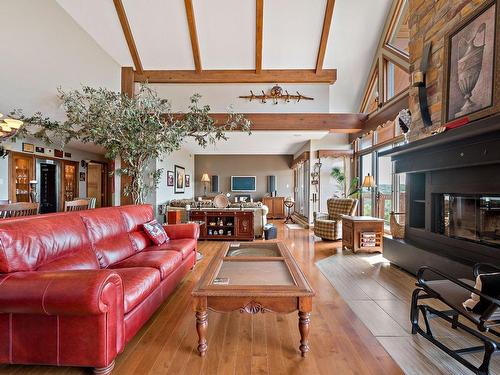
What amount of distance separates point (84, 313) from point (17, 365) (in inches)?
31.6

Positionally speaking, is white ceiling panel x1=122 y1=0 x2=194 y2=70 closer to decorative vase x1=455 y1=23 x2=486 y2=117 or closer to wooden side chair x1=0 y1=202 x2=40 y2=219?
wooden side chair x1=0 y1=202 x2=40 y2=219

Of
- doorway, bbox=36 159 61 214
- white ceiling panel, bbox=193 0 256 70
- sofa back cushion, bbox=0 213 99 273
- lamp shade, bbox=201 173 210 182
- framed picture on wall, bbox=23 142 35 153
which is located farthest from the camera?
lamp shade, bbox=201 173 210 182

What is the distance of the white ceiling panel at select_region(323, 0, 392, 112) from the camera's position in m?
5.08

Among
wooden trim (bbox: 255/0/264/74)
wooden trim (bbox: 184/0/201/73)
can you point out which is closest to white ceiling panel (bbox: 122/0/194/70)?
wooden trim (bbox: 184/0/201/73)

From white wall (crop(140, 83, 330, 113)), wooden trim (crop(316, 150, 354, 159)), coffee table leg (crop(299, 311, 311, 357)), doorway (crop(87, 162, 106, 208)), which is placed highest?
white wall (crop(140, 83, 330, 113))

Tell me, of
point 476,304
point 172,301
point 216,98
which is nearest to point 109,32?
point 216,98

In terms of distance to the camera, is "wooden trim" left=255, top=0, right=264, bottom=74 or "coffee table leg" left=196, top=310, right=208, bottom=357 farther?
"wooden trim" left=255, top=0, right=264, bottom=74

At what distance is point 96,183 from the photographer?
29.0ft

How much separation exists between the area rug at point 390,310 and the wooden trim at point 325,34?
14.5 feet

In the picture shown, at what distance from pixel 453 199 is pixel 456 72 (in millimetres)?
1483

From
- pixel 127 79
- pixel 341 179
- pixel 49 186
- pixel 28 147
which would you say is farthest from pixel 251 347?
pixel 49 186

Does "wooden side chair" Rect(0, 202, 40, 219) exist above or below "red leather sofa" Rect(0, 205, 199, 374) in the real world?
above

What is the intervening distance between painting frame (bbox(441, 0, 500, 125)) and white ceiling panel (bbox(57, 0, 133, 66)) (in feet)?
19.0

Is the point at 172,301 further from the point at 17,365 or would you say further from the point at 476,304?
the point at 476,304
